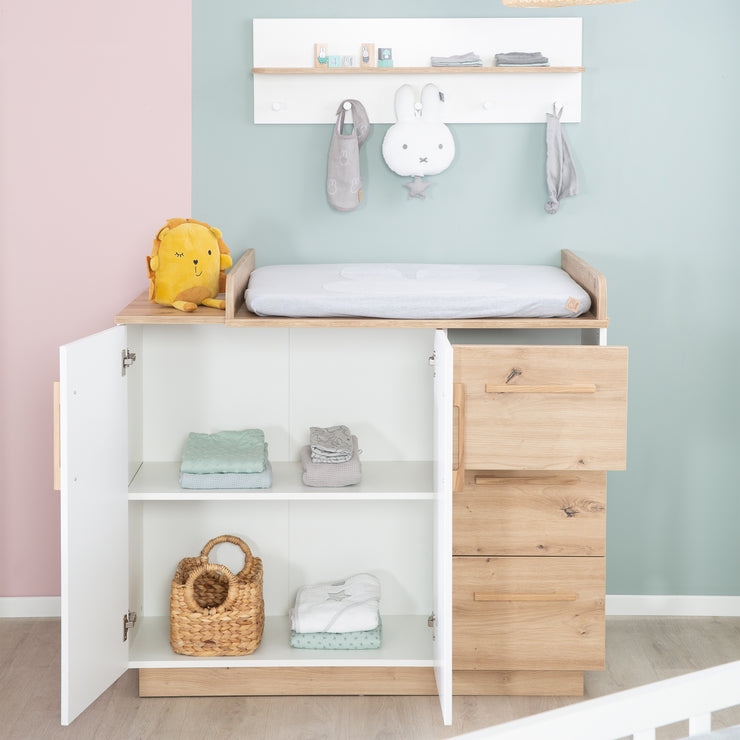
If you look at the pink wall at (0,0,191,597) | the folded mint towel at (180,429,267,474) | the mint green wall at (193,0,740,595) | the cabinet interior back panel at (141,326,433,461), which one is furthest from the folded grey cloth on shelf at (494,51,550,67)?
the folded mint towel at (180,429,267,474)

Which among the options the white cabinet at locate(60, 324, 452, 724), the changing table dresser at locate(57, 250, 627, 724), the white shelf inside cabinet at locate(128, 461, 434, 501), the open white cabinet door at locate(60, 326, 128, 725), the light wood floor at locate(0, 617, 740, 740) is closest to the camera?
the open white cabinet door at locate(60, 326, 128, 725)

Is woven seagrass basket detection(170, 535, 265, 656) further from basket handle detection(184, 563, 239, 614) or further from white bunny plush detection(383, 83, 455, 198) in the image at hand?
white bunny plush detection(383, 83, 455, 198)

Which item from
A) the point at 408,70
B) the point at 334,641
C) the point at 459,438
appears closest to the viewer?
the point at 459,438

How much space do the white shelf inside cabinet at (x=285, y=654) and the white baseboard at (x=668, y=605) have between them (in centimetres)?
71

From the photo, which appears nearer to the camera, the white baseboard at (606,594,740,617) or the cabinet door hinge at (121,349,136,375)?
the cabinet door hinge at (121,349,136,375)

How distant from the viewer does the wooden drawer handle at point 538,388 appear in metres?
2.19

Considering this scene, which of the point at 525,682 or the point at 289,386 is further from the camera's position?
the point at 289,386

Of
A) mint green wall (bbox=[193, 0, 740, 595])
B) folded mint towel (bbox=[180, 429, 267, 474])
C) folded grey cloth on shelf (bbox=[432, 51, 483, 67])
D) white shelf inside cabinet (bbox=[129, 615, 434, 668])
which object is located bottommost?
white shelf inside cabinet (bbox=[129, 615, 434, 668])

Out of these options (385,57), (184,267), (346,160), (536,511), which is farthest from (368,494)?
(385,57)

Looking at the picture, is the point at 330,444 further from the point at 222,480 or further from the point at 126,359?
the point at 126,359

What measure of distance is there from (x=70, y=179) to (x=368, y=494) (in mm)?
1289

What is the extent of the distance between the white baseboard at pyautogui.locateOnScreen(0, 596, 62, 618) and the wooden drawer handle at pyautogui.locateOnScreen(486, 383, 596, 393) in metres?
1.58

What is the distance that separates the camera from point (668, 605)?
2.89 metres

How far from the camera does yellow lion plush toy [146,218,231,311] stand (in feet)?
7.82
